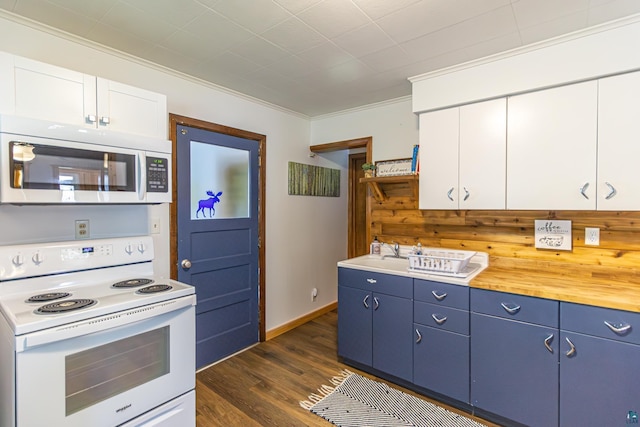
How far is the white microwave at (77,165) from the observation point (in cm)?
138

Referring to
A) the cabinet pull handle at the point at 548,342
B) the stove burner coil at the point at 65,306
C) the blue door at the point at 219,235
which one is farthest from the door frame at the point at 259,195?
the cabinet pull handle at the point at 548,342

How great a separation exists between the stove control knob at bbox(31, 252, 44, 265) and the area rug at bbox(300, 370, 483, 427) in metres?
1.76

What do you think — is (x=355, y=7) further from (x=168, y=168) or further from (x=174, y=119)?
(x=174, y=119)

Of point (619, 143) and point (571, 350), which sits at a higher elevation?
point (619, 143)

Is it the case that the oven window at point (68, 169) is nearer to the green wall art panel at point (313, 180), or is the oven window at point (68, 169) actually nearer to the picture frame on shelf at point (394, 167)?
the green wall art panel at point (313, 180)

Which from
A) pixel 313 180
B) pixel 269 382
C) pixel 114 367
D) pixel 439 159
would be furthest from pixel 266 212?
pixel 114 367

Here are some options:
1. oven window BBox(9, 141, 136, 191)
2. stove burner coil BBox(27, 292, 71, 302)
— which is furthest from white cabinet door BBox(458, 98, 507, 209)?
stove burner coil BBox(27, 292, 71, 302)

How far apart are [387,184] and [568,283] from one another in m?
1.54

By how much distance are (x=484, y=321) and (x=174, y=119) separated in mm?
2519

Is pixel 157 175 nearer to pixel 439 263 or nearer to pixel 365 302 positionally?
pixel 365 302

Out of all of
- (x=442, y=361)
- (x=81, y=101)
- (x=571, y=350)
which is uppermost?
(x=81, y=101)

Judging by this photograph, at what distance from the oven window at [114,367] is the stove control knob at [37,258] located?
0.60 m

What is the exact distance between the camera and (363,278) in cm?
248

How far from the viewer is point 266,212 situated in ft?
10.1
